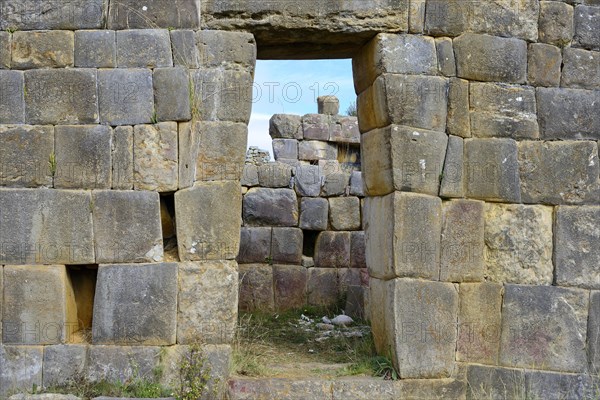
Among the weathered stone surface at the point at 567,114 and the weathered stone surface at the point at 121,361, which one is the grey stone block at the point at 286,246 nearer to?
the weathered stone surface at the point at 121,361

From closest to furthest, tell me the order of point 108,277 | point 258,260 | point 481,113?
point 108,277
point 481,113
point 258,260

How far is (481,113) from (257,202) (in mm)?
4834

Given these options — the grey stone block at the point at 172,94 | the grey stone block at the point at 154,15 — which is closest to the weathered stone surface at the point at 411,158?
the grey stone block at the point at 172,94

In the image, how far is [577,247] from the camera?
258 inches

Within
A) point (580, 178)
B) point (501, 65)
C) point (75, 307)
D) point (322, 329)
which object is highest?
point (501, 65)

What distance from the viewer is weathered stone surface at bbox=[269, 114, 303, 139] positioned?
14.3 metres

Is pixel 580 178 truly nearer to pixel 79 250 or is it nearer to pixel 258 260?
pixel 79 250

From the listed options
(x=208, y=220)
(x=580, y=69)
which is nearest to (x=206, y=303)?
(x=208, y=220)

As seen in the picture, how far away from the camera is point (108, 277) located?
20.1 ft

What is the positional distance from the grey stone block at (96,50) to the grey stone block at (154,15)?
0.45 ft

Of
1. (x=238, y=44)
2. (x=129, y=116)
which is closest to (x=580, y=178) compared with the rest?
(x=238, y=44)

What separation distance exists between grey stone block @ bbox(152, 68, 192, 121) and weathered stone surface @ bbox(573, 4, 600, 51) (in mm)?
3666

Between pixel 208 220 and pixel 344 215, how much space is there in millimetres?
5027

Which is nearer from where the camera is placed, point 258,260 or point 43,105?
point 43,105
